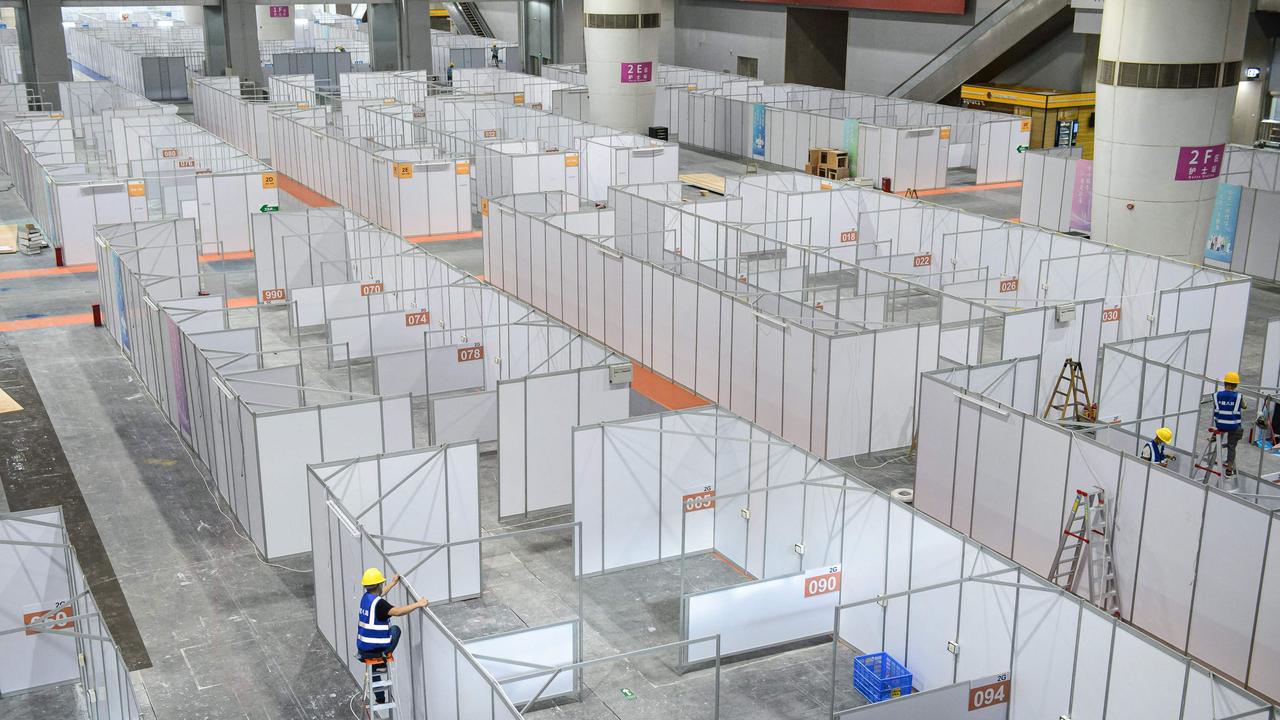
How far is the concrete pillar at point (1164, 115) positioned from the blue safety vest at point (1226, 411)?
11.0 meters

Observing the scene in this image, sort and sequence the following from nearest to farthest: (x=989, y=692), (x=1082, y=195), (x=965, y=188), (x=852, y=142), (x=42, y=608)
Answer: (x=989, y=692) → (x=42, y=608) → (x=1082, y=195) → (x=852, y=142) → (x=965, y=188)

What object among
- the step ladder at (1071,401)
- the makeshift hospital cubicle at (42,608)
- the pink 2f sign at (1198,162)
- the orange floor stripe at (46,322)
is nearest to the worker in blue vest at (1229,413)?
the step ladder at (1071,401)

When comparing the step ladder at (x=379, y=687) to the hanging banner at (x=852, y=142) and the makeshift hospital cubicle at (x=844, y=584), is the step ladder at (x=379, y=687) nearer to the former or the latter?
the makeshift hospital cubicle at (x=844, y=584)

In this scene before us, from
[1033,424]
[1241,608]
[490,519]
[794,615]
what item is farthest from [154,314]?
[1241,608]

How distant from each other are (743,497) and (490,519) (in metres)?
4.36

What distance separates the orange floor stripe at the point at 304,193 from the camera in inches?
1652

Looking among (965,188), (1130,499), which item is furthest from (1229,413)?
(965,188)

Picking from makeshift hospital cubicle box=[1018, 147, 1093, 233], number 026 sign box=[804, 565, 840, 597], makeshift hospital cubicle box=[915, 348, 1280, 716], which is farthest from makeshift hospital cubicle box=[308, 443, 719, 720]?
makeshift hospital cubicle box=[1018, 147, 1093, 233]

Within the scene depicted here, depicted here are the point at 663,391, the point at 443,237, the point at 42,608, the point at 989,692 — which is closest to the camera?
the point at 989,692

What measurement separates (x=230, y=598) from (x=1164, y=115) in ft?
76.0

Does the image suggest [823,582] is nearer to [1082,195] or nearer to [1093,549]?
[1093,549]

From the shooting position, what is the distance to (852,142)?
147 ft

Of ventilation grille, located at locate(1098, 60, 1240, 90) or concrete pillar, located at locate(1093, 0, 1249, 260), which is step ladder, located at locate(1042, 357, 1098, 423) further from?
ventilation grille, located at locate(1098, 60, 1240, 90)

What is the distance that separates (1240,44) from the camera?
95.8 feet
